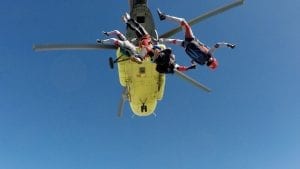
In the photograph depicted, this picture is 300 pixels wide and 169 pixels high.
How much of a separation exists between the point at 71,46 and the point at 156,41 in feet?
13.6

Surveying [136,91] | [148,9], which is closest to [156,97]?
[136,91]

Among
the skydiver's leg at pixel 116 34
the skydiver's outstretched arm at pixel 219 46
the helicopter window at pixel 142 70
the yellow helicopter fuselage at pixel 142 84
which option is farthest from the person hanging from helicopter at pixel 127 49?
the skydiver's outstretched arm at pixel 219 46

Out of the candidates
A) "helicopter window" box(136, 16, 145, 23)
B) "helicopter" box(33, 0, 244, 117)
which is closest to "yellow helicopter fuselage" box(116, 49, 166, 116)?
"helicopter" box(33, 0, 244, 117)

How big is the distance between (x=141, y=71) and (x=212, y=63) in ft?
15.2

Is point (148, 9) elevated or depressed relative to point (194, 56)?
elevated

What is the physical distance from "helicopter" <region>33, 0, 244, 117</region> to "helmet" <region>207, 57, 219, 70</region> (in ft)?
5.22

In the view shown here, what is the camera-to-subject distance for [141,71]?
19828mm

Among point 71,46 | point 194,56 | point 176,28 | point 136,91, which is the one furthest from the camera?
point 136,91

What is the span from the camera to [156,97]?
2197cm

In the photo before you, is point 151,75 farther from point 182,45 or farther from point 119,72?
point 182,45

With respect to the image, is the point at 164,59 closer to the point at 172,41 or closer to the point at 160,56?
the point at 160,56

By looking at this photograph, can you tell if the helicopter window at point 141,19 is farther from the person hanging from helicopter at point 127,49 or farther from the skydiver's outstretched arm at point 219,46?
the skydiver's outstretched arm at point 219,46

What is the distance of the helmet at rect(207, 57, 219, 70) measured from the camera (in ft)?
53.8

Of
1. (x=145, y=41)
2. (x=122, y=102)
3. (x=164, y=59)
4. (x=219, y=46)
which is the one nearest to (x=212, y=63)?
(x=219, y=46)
